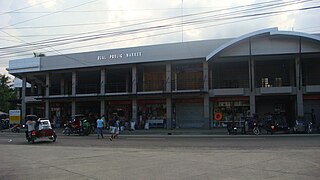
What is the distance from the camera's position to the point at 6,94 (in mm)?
71438

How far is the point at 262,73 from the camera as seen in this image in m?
39.6

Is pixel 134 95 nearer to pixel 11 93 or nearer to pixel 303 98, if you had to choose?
pixel 303 98

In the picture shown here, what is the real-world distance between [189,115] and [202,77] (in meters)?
4.63

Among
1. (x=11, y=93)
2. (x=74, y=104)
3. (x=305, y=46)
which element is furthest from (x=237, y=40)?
(x=11, y=93)

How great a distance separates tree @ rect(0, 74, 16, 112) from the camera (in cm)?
6878

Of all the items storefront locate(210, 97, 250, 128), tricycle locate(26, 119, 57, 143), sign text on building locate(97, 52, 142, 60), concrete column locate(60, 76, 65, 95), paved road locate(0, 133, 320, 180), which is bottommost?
paved road locate(0, 133, 320, 180)

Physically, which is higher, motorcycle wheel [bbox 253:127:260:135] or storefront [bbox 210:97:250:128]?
storefront [bbox 210:97:250:128]

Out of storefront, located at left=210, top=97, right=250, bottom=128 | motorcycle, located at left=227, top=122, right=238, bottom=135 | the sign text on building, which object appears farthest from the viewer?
the sign text on building

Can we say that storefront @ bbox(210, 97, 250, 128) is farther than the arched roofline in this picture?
Yes

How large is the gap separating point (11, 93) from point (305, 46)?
5986 cm

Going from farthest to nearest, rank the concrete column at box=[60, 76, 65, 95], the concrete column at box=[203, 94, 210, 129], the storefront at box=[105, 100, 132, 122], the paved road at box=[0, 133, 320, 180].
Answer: the concrete column at box=[60, 76, 65, 95]
the storefront at box=[105, 100, 132, 122]
the concrete column at box=[203, 94, 210, 129]
the paved road at box=[0, 133, 320, 180]

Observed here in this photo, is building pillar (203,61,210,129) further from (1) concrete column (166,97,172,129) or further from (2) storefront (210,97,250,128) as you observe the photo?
(1) concrete column (166,97,172,129)

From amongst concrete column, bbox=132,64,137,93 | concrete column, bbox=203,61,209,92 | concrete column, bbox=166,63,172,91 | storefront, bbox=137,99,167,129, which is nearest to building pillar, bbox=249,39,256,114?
concrete column, bbox=203,61,209,92

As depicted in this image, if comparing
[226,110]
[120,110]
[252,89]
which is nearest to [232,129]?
[252,89]
